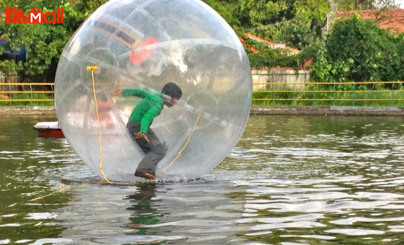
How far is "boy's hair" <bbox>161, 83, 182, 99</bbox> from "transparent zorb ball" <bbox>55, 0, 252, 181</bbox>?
64 millimetres

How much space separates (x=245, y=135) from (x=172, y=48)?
1195 centimetres

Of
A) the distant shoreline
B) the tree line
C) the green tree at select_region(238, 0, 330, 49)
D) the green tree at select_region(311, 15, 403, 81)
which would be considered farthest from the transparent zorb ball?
the green tree at select_region(238, 0, 330, 49)

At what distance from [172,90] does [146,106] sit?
1.26 ft

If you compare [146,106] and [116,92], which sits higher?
[116,92]

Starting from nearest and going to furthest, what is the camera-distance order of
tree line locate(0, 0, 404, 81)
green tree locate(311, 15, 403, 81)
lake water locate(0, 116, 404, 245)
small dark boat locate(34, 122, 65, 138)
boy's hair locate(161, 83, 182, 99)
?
lake water locate(0, 116, 404, 245) < boy's hair locate(161, 83, 182, 99) < small dark boat locate(34, 122, 65, 138) < tree line locate(0, 0, 404, 81) < green tree locate(311, 15, 403, 81)

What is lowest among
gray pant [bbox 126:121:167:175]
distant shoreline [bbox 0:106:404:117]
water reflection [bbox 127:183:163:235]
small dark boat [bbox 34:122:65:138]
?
distant shoreline [bbox 0:106:404:117]

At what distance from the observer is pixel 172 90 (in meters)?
12.4

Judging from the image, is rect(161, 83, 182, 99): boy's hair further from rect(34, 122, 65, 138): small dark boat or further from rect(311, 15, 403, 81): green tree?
rect(311, 15, 403, 81): green tree

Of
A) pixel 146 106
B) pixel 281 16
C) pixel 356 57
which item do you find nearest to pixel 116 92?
pixel 146 106

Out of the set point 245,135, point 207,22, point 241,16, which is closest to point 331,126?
point 245,135

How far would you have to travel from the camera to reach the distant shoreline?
35.6m

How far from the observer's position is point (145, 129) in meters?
12.5

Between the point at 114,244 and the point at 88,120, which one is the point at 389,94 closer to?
the point at 88,120

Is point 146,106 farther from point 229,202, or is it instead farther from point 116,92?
point 229,202
